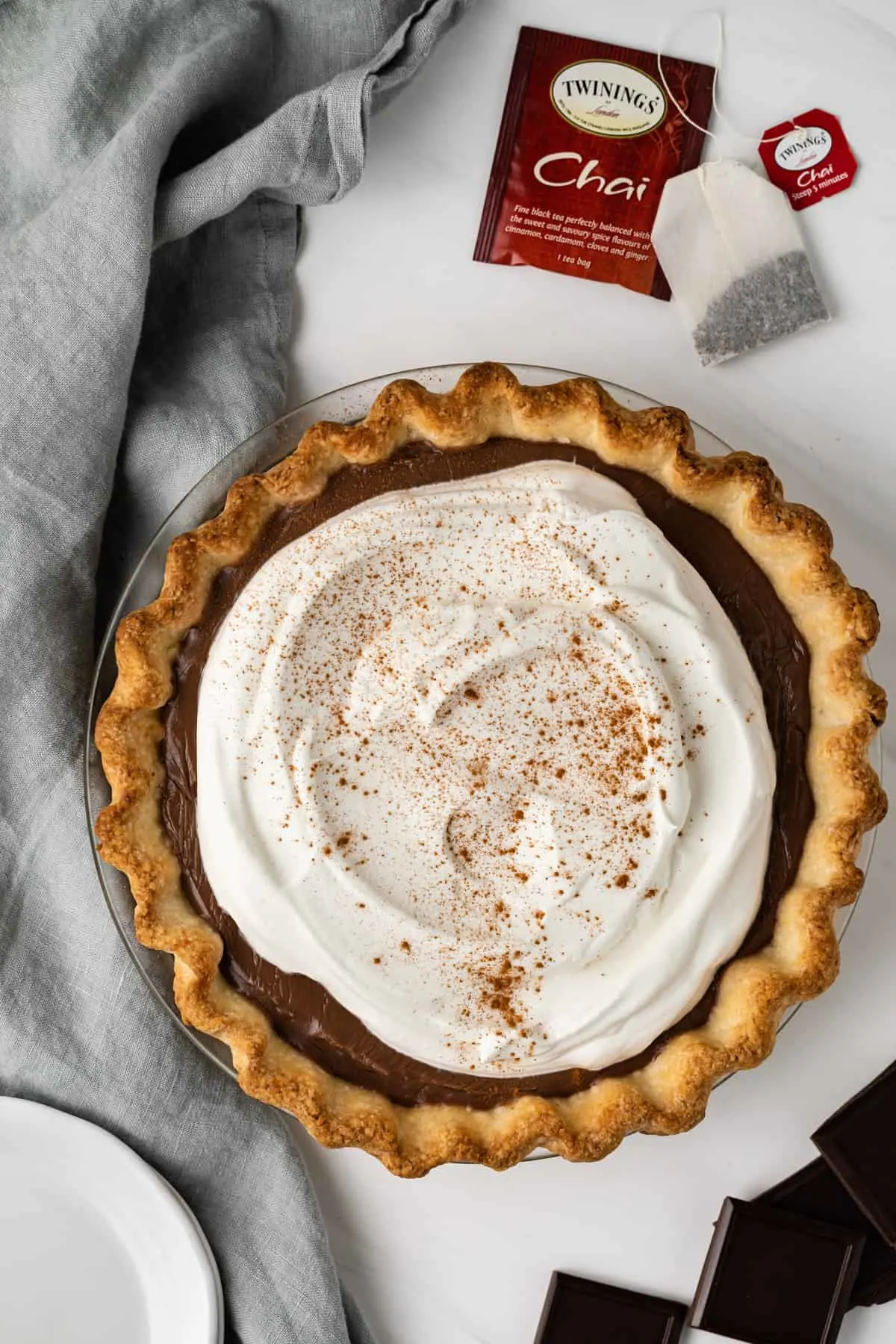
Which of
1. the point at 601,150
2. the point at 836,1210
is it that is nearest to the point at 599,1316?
the point at 836,1210

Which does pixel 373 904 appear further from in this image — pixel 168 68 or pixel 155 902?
pixel 168 68

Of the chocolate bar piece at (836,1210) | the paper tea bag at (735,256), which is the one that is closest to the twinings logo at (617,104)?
the paper tea bag at (735,256)

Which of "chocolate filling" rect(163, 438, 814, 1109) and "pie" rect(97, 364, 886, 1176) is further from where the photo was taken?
"chocolate filling" rect(163, 438, 814, 1109)

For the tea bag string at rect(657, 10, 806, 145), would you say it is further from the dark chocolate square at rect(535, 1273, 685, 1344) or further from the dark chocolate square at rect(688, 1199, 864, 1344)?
the dark chocolate square at rect(535, 1273, 685, 1344)

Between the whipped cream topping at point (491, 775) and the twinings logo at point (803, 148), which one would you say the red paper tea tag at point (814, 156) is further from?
the whipped cream topping at point (491, 775)

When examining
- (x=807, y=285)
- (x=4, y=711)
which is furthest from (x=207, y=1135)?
(x=807, y=285)

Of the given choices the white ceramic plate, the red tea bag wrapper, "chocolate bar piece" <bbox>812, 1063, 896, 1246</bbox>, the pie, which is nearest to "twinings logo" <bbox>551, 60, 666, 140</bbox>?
the red tea bag wrapper

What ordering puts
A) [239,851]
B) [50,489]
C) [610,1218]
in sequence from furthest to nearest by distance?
[610,1218]
[50,489]
[239,851]
